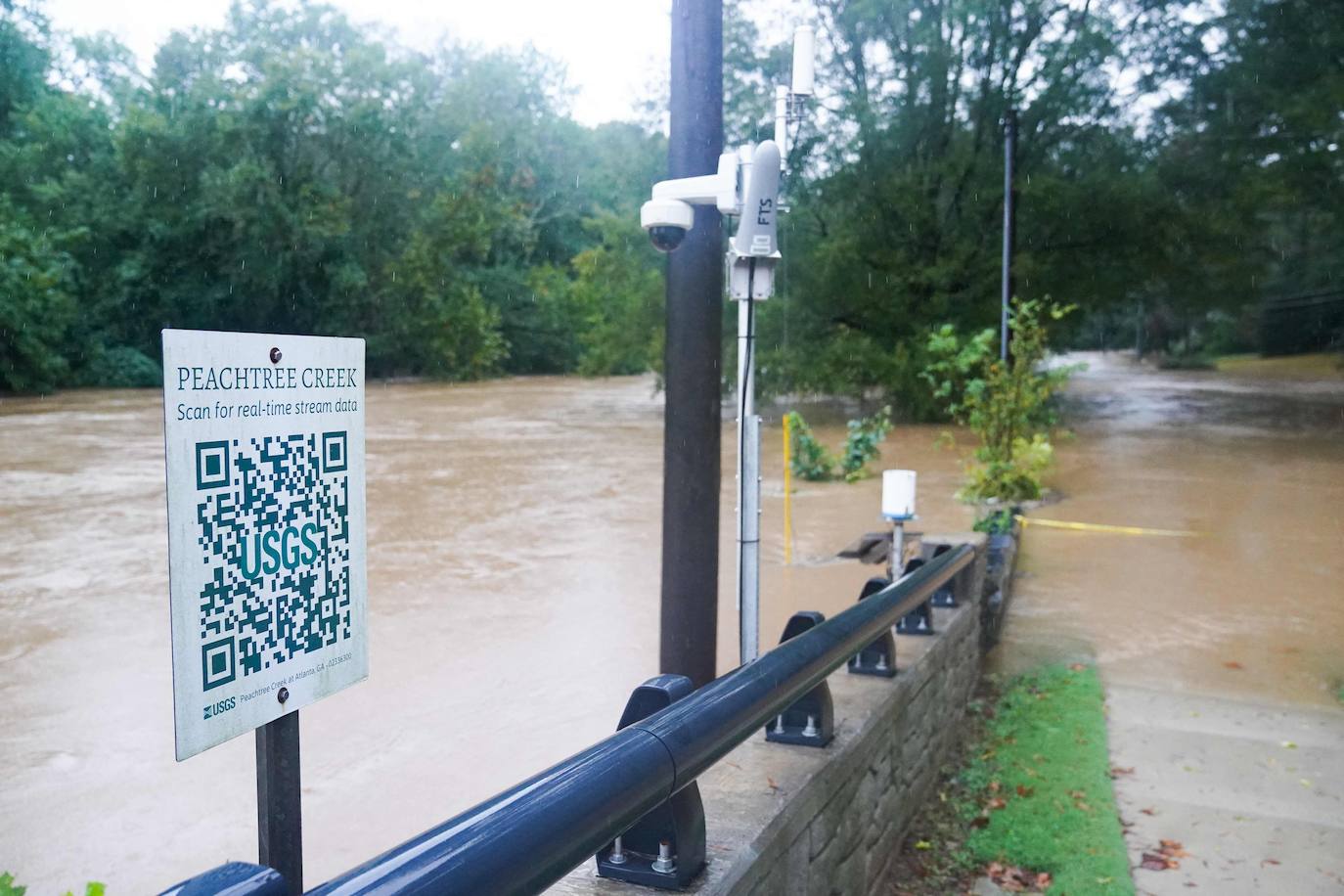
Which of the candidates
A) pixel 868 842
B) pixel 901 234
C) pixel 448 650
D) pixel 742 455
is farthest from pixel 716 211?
pixel 901 234

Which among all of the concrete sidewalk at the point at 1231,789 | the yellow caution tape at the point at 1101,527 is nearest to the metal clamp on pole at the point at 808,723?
the concrete sidewalk at the point at 1231,789

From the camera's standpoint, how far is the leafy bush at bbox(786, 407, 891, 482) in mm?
15320

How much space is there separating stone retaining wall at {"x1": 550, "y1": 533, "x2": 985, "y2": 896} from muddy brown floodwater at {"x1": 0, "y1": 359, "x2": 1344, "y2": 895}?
2097 millimetres

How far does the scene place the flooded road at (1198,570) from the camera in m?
7.20

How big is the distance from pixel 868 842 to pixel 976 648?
114 inches

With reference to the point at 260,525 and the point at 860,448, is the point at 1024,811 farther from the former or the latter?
the point at 860,448

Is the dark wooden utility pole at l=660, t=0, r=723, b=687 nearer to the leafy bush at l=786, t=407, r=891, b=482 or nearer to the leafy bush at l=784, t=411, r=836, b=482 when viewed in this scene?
the leafy bush at l=786, t=407, r=891, b=482

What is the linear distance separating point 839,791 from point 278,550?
6.92 ft

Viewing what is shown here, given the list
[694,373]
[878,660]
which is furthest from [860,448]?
[878,660]

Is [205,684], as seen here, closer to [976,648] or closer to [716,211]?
[716,211]

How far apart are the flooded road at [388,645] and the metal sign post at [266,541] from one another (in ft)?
11.1

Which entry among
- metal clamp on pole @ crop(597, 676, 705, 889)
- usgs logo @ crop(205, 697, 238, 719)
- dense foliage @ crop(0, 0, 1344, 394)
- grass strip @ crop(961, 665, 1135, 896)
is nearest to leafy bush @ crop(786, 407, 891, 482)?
dense foliage @ crop(0, 0, 1344, 394)

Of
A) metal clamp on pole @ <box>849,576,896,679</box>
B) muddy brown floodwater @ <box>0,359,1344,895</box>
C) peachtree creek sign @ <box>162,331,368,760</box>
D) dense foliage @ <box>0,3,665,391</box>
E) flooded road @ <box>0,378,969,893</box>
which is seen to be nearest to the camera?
peachtree creek sign @ <box>162,331,368,760</box>

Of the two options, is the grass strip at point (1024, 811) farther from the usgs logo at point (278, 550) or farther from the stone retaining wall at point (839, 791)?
the usgs logo at point (278, 550)
